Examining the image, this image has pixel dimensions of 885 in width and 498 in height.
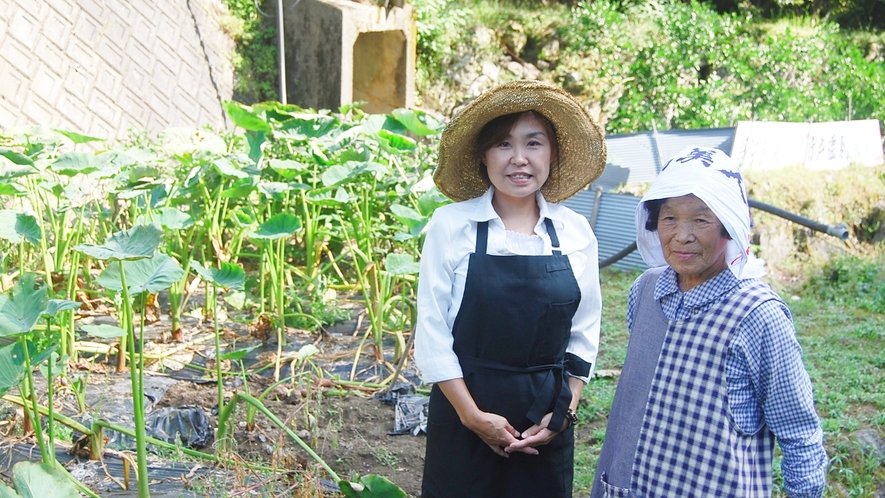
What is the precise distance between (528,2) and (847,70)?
12.8ft

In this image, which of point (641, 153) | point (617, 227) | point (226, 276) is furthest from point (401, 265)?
point (641, 153)

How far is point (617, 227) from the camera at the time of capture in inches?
216

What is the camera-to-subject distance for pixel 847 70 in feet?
29.8

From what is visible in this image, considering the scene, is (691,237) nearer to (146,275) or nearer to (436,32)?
(146,275)

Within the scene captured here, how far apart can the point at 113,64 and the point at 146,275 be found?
472 cm

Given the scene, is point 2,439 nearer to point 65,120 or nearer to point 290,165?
point 290,165

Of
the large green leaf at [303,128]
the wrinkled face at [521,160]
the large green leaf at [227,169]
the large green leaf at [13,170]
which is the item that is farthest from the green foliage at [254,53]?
A: the wrinkled face at [521,160]

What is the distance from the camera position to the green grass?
2.63m

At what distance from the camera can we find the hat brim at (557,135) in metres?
1.77

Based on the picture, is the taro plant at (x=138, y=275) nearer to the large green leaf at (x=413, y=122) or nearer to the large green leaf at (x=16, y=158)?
the large green leaf at (x=16, y=158)

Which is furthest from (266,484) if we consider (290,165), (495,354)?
(290,165)

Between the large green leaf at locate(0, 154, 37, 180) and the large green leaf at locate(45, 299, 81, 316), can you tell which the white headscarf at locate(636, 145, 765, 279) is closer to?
the large green leaf at locate(45, 299, 81, 316)

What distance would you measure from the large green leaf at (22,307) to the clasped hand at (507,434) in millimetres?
1023

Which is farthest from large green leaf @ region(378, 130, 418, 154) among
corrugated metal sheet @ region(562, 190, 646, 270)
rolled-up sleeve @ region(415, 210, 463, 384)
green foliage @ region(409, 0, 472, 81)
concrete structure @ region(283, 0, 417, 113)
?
green foliage @ region(409, 0, 472, 81)
